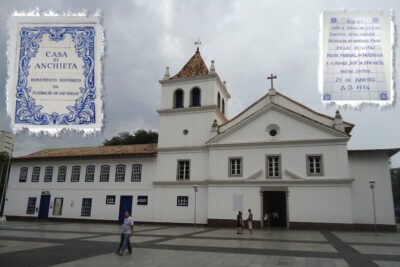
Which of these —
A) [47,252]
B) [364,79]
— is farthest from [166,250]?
[364,79]

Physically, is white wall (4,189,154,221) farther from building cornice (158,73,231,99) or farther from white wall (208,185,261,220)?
building cornice (158,73,231,99)

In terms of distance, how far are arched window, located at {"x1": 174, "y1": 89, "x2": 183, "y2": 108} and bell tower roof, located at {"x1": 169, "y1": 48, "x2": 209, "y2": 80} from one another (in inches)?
54.7

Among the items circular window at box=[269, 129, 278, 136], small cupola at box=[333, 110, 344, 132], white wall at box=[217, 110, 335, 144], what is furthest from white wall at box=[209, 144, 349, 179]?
small cupola at box=[333, 110, 344, 132]

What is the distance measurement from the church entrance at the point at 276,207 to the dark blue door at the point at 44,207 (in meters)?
21.6

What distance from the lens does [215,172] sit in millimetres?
28641

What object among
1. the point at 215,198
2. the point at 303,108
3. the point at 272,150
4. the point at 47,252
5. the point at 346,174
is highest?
the point at 303,108

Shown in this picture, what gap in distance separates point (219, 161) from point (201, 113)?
16.4 feet

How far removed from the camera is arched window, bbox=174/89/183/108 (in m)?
32.6

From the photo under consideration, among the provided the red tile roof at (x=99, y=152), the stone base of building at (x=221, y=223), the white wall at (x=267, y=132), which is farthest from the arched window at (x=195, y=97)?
the stone base of building at (x=221, y=223)

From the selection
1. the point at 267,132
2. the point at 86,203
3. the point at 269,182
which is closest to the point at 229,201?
the point at 269,182

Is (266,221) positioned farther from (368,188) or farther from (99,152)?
(99,152)

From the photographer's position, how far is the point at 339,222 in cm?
2491

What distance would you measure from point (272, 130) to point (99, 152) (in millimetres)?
17201

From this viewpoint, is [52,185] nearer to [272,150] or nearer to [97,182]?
[97,182]
